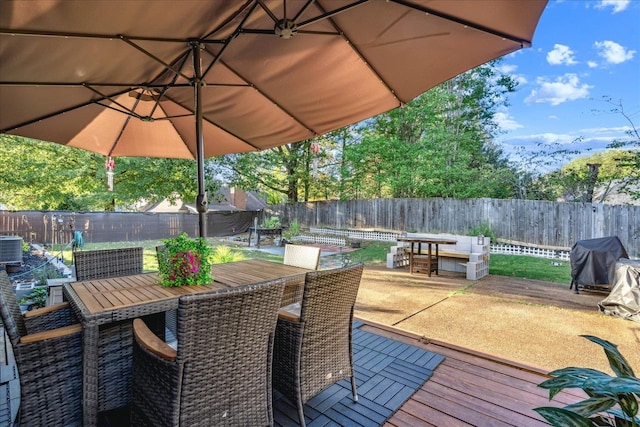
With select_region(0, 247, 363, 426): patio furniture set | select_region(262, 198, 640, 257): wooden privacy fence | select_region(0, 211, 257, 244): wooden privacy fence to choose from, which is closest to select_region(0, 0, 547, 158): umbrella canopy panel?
select_region(0, 247, 363, 426): patio furniture set

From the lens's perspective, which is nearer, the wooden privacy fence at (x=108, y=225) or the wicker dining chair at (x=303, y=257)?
the wicker dining chair at (x=303, y=257)

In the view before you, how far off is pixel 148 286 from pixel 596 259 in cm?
612

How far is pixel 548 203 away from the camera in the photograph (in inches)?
336

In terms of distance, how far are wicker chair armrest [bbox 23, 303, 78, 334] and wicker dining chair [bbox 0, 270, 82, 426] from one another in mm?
304

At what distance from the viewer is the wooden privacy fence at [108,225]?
33.1ft

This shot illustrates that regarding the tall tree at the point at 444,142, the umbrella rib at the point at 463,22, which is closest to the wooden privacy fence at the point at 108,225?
the tall tree at the point at 444,142

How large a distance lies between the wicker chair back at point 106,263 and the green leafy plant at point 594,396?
303 cm

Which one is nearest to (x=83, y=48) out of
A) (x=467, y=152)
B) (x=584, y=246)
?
(x=584, y=246)

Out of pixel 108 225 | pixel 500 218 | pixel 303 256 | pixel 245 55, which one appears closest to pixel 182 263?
pixel 303 256

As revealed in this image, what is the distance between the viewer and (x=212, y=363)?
1.35 metres

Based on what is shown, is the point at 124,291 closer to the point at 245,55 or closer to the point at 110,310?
the point at 110,310

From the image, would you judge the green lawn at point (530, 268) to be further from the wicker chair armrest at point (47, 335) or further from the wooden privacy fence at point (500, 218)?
the wicker chair armrest at point (47, 335)

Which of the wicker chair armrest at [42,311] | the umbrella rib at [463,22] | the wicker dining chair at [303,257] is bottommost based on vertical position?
the wicker chair armrest at [42,311]

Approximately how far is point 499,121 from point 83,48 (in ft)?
47.9
